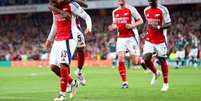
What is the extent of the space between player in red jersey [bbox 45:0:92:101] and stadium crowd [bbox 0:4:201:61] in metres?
28.3

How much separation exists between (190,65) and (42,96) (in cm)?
2497

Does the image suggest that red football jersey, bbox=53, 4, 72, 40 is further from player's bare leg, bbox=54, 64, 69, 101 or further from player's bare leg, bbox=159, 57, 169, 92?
player's bare leg, bbox=159, 57, 169, 92

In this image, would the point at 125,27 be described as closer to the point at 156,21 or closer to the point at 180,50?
the point at 156,21

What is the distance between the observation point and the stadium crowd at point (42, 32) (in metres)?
46.2

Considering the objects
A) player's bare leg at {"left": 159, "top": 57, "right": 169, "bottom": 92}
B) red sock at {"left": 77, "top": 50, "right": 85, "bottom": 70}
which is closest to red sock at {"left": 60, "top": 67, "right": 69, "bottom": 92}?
red sock at {"left": 77, "top": 50, "right": 85, "bottom": 70}

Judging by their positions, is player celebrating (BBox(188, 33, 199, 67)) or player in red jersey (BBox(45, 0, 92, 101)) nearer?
player in red jersey (BBox(45, 0, 92, 101))

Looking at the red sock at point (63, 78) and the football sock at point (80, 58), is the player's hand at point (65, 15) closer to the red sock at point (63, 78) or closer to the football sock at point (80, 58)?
the red sock at point (63, 78)

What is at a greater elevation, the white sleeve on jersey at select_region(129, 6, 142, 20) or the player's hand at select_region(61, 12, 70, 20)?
the player's hand at select_region(61, 12, 70, 20)

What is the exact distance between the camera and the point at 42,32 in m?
56.0

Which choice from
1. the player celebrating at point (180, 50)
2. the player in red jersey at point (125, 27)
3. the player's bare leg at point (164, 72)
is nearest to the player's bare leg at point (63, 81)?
the player's bare leg at point (164, 72)

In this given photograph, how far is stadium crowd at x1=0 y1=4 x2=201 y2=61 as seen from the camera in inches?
1817

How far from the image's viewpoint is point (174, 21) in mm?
47438

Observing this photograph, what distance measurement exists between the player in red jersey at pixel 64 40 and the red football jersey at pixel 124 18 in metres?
4.86

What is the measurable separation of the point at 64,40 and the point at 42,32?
42.8 meters
